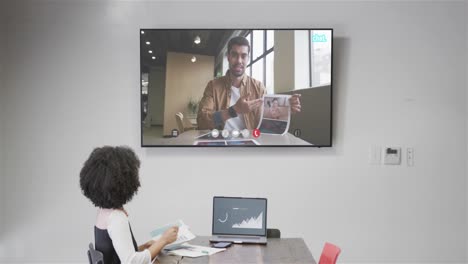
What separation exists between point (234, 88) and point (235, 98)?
0.28 feet

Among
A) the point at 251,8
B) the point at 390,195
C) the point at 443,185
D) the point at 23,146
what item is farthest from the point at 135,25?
the point at 443,185

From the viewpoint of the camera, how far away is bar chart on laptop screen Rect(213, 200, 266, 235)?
3.42 metres

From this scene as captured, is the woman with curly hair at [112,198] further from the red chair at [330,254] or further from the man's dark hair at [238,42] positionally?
the man's dark hair at [238,42]

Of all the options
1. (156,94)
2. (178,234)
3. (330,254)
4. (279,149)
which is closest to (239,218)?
(178,234)

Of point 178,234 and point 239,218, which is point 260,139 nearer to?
point 239,218

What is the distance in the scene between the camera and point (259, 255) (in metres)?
3.06

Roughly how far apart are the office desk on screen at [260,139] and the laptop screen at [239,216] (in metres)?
1.33

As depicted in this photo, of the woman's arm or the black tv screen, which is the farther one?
the black tv screen

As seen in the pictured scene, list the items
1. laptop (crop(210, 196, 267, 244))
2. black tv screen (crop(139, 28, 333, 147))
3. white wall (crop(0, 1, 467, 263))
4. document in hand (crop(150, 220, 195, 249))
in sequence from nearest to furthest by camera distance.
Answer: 1. document in hand (crop(150, 220, 195, 249))
2. laptop (crop(210, 196, 267, 244))
3. black tv screen (crop(139, 28, 333, 147))
4. white wall (crop(0, 1, 467, 263))

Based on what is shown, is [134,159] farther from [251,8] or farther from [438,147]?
[438,147]

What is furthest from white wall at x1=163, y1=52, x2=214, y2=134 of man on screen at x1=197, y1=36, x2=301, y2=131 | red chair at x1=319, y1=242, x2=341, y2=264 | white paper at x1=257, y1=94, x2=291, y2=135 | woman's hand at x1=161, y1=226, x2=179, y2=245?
red chair at x1=319, y1=242, x2=341, y2=264

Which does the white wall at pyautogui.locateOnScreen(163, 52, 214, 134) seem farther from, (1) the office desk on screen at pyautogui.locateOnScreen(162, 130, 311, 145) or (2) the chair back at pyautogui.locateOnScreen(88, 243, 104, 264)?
(2) the chair back at pyautogui.locateOnScreen(88, 243, 104, 264)

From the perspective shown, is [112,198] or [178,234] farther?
[178,234]

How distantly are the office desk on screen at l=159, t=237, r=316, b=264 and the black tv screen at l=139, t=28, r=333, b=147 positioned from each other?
1.52 m
